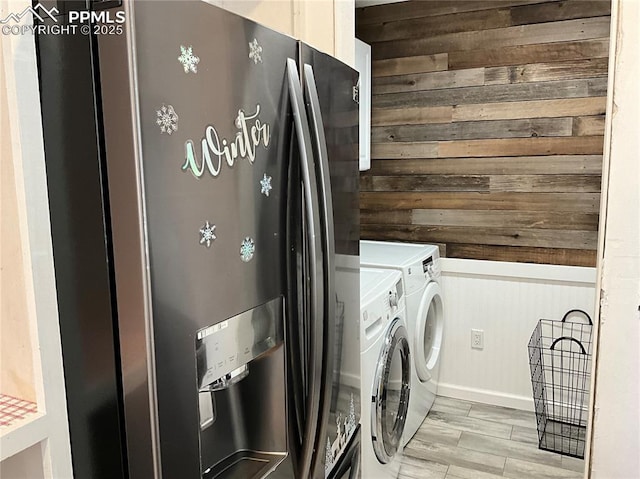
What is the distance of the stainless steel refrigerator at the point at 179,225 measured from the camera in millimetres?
754

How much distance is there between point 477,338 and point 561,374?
0.48 m

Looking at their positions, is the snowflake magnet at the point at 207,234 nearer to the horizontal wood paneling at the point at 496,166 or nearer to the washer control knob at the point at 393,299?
the washer control knob at the point at 393,299

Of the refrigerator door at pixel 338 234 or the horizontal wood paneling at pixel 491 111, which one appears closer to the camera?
the refrigerator door at pixel 338 234

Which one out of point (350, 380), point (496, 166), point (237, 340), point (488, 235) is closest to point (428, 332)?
point (488, 235)

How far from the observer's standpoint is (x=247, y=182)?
937 millimetres

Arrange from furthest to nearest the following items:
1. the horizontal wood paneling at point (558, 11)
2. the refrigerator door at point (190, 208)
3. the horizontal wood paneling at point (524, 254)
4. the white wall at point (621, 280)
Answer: the horizontal wood paneling at point (524, 254)
the horizontal wood paneling at point (558, 11)
the white wall at point (621, 280)
the refrigerator door at point (190, 208)

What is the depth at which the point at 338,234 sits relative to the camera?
132 cm

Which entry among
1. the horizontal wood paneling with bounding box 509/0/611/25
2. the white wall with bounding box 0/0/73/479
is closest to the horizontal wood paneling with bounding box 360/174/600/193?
the horizontal wood paneling with bounding box 509/0/611/25

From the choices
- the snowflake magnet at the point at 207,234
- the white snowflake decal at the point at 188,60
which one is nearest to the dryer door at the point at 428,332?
the snowflake magnet at the point at 207,234

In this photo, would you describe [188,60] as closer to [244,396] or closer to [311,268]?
[311,268]

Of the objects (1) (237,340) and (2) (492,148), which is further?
(2) (492,148)

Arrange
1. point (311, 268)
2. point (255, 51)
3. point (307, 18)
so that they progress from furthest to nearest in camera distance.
→ point (307, 18)
point (311, 268)
point (255, 51)

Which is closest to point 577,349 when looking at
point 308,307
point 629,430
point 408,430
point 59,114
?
point 408,430

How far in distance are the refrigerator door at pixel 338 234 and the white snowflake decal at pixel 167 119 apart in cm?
37
